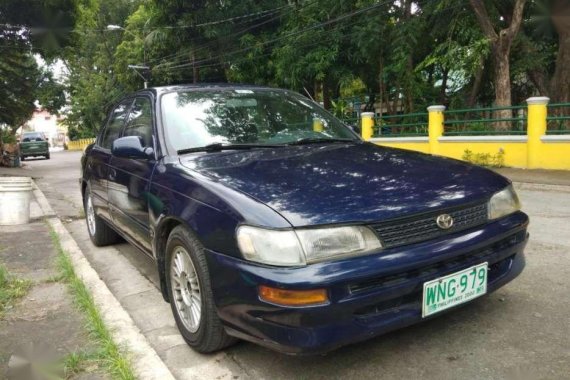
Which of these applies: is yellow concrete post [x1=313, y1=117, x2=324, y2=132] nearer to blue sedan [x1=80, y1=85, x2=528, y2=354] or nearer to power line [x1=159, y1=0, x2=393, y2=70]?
blue sedan [x1=80, y1=85, x2=528, y2=354]

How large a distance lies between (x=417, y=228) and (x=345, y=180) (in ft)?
1.58

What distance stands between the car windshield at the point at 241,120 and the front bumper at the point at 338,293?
1185 mm

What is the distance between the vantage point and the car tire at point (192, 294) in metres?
2.70

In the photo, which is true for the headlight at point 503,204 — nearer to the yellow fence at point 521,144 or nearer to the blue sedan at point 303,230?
the blue sedan at point 303,230

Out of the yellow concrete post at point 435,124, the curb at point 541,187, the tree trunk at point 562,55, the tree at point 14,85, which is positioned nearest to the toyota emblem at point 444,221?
the curb at point 541,187

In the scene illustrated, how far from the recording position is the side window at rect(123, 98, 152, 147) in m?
3.80

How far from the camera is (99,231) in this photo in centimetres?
557

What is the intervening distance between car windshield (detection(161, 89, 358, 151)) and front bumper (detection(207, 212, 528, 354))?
1185 millimetres

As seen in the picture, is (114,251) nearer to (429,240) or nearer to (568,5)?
(429,240)

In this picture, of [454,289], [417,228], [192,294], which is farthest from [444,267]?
[192,294]

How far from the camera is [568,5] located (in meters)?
12.3

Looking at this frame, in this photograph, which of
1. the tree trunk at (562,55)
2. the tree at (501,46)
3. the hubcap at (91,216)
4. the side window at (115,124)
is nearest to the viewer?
the side window at (115,124)

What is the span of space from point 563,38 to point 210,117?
1216 cm

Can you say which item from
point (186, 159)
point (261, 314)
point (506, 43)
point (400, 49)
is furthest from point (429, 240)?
point (400, 49)
